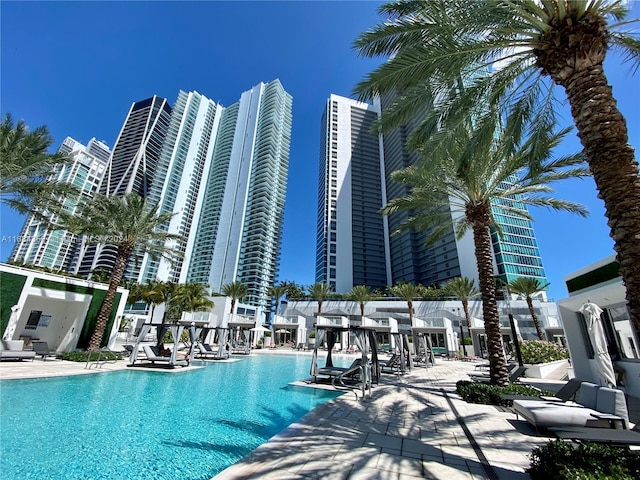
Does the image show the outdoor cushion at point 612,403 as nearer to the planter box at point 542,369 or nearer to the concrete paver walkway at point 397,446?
the concrete paver walkway at point 397,446

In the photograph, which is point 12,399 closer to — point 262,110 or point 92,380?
point 92,380

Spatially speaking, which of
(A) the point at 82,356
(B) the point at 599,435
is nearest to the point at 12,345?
(A) the point at 82,356

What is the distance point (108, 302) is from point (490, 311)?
19072mm

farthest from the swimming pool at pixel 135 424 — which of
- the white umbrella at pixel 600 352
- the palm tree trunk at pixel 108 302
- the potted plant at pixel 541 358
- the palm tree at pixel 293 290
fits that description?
the palm tree at pixel 293 290

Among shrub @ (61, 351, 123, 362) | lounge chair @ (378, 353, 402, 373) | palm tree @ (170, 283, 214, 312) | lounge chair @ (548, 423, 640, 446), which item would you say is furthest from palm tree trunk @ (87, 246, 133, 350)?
lounge chair @ (548, 423, 640, 446)

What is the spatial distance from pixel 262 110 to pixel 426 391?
111 meters

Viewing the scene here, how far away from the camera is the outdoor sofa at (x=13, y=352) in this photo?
496 inches

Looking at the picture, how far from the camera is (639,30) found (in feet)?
18.6

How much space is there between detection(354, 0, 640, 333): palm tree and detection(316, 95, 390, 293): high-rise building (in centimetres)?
7938

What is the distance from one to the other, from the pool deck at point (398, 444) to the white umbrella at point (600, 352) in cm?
97

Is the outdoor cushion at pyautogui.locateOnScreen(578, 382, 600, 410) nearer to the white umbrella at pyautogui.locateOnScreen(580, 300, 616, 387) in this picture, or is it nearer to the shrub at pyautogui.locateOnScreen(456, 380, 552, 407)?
the white umbrella at pyautogui.locateOnScreen(580, 300, 616, 387)

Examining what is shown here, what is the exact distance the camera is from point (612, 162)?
3689 millimetres

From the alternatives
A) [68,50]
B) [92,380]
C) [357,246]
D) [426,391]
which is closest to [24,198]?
[68,50]

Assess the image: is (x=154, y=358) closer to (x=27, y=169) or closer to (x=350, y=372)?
A: (x=350, y=372)
